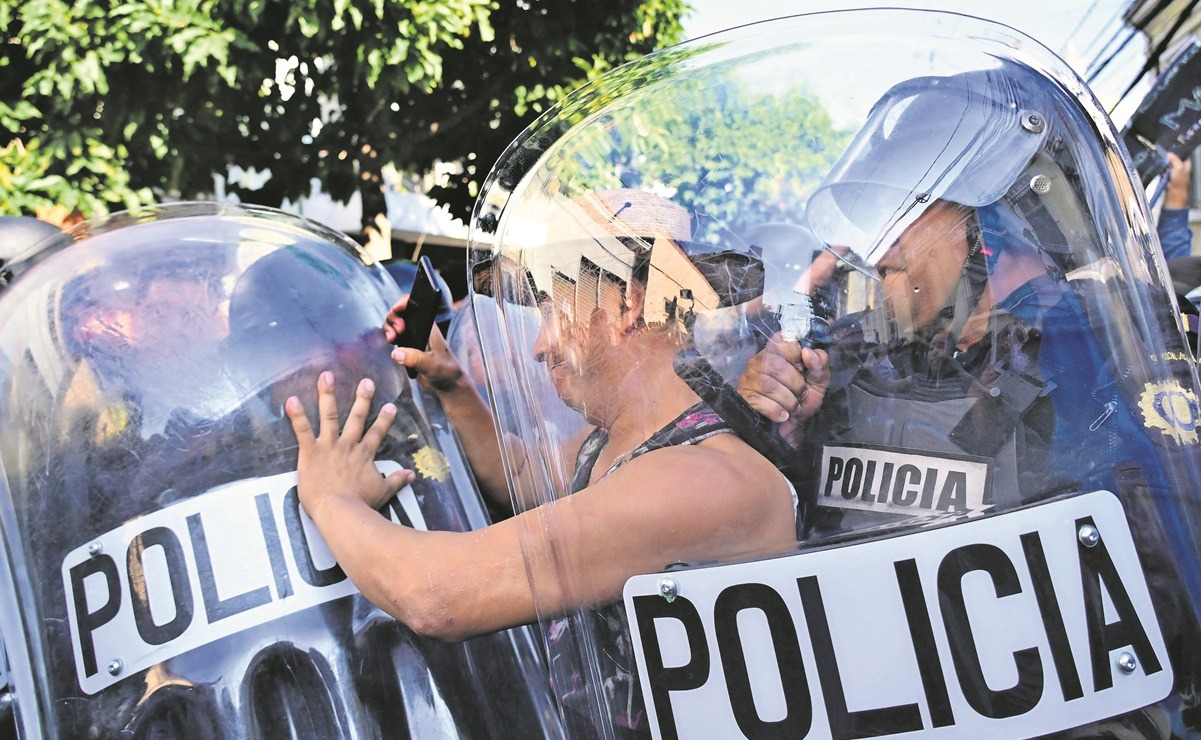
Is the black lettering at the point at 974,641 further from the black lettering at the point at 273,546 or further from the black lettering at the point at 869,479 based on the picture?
the black lettering at the point at 273,546

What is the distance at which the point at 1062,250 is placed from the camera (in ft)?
4.64

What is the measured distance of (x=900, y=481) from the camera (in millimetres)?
1367

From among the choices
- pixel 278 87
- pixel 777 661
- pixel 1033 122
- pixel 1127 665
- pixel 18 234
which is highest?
pixel 278 87

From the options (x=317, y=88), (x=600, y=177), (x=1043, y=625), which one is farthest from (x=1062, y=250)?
(x=317, y=88)

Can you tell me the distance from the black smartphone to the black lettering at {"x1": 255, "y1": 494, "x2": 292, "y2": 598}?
44 cm

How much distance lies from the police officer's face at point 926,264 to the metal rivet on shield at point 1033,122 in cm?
15

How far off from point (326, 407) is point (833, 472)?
919mm

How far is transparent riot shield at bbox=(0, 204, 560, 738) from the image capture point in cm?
161

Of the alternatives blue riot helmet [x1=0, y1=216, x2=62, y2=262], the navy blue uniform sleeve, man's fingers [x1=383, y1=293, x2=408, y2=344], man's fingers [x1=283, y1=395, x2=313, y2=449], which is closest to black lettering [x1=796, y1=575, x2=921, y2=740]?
man's fingers [x1=283, y1=395, x2=313, y2=449]

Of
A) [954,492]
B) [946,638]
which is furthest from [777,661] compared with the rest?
[954,492]

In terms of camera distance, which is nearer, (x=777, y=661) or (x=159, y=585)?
(x=777, y=661)

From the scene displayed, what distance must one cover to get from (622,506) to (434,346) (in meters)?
0.86

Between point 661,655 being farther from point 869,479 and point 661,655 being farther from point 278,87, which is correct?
point 278,87

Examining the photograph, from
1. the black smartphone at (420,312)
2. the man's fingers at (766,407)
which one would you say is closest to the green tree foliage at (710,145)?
the man's fingers at (766,407)
